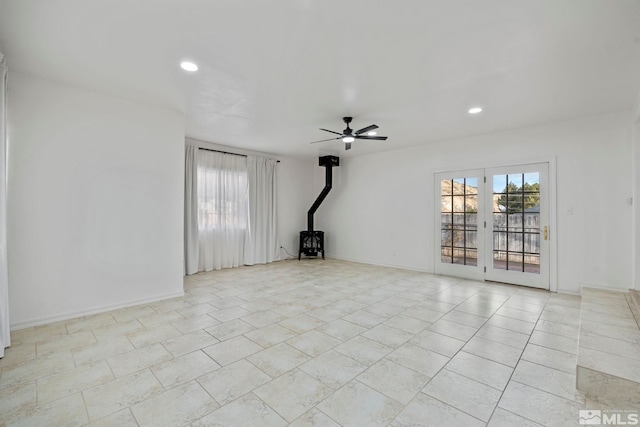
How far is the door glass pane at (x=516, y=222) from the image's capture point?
186 inches

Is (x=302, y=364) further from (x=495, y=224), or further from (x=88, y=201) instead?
(x=495, y=224)

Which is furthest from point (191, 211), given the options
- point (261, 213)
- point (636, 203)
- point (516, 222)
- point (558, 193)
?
point (636, 203)

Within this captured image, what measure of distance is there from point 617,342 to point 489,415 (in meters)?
1.69

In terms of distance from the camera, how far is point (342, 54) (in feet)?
8.79

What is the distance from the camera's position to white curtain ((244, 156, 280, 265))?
6.74 m

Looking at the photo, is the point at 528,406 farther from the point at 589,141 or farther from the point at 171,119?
the point at 171,119

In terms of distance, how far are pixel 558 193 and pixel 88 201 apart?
659 centimetres

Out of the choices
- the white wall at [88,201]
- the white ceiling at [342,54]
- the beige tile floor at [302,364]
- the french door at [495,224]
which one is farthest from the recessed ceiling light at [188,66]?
the french door at [495,224]

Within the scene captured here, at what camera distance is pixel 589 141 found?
4.27 metres

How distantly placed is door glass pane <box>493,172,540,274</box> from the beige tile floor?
90 centimetres

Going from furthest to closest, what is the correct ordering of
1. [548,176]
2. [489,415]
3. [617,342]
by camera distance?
[548,176] → [617,342] → [489,415]

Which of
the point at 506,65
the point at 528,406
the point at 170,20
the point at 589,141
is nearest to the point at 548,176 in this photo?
the point at 589,141

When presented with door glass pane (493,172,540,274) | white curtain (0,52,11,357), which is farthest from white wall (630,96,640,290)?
white curtain (0,52,11,357)
